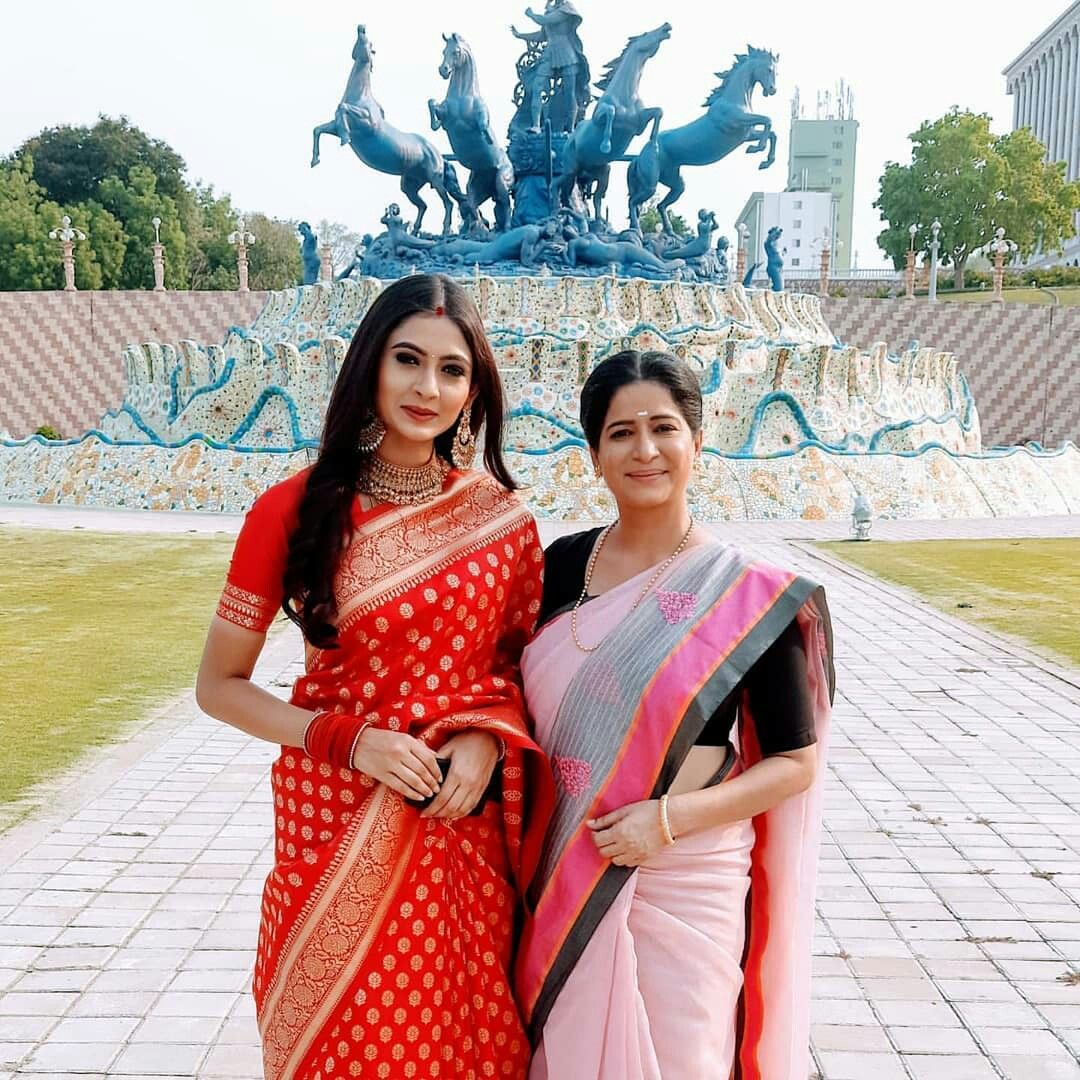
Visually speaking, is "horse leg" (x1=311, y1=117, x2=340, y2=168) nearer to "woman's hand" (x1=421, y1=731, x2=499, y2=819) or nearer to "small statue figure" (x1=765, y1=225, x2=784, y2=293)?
"small statue figure" (x1=765, y1=225, x2=784, y2=293)

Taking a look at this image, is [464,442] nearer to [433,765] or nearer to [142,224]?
[433,765]

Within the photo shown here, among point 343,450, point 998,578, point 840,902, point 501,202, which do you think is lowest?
point 998,578

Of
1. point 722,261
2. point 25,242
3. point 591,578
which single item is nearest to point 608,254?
point 722,261

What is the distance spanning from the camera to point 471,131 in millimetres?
18922

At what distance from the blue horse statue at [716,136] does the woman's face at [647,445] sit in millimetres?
18132

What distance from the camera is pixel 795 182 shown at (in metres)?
83.6

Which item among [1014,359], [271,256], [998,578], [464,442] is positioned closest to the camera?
[464,442]

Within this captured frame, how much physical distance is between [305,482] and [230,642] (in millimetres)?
281

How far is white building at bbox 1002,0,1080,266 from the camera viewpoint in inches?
2224

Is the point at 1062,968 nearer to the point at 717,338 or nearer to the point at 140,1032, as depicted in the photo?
the point at 140,1032

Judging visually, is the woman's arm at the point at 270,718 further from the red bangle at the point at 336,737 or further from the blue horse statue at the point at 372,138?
the blue horse statue at the point at 372,138

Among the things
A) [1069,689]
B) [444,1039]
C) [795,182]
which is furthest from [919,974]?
[795,182]

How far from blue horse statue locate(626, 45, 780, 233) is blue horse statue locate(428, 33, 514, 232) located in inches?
86.1

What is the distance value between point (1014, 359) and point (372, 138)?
15.4m
